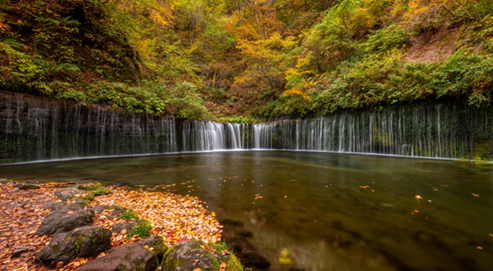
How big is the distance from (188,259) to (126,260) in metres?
0.56

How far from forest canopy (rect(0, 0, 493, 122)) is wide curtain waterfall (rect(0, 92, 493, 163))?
24.5 inches

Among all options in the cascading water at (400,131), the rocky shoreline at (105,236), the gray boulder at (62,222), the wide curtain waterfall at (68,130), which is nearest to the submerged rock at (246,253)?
the rocky shoreline at (105,236)

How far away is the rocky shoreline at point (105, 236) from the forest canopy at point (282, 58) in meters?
7.84

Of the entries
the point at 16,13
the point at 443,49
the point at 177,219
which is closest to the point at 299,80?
the point at 443,49

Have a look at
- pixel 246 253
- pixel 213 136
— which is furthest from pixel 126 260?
pixel 213 136

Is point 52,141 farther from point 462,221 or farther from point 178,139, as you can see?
point 462,221

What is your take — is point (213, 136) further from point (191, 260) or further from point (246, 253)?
point (191, 260)

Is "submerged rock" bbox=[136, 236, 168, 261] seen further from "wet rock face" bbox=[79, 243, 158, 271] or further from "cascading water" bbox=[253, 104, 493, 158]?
"cascading water" bbox=[253, 104, 493, 158]

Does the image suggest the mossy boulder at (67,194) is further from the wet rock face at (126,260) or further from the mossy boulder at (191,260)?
the mossy boulder at (191,260)

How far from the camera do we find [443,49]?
9.93 m

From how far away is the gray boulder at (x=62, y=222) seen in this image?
2.11m

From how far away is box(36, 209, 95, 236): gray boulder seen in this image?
2111 mm

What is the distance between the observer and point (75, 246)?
5.84ft

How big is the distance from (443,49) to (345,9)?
7.59 m
